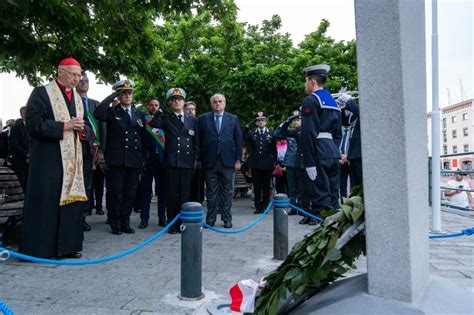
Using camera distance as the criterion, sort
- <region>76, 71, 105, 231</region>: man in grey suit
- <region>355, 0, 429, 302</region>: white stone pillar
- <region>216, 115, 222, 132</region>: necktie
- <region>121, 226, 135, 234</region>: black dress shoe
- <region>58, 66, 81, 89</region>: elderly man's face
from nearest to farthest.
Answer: <region>355, 0, 429, 302</region>: white stone pillar, <region>58, 66, 81, 89</region>: elderly man's face, <region>76, 71, 105, 231</region>: man in grey suit, <region>121, 226, 135, 234</region>: black dress shoe, <region>216, 115, 222, 132</region>: necktie

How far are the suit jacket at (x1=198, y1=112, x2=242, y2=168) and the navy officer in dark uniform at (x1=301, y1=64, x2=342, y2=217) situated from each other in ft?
5.16

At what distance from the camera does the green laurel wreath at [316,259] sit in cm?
248

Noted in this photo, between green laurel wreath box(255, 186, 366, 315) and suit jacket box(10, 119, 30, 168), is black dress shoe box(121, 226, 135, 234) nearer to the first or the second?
suit jacket box(10, 119, 30, 168)

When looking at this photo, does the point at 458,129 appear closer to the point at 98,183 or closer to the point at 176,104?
the point at 98,183

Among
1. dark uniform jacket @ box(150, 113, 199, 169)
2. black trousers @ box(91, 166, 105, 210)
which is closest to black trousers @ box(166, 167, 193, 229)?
dark uniform jacket @ box(150, 113, 199, 169)

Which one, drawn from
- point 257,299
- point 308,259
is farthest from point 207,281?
point 308,259

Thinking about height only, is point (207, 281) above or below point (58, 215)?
below

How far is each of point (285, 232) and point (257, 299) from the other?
86.1 inches

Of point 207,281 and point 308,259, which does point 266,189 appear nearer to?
point 207,281

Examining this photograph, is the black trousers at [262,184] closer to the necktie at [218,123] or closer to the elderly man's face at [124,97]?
the necktie at [218,123]

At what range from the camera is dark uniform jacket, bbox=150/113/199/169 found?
664cm

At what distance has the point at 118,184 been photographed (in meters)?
6.32

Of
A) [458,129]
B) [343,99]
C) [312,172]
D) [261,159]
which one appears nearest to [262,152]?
[261,159]

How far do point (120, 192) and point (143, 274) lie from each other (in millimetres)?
2377
